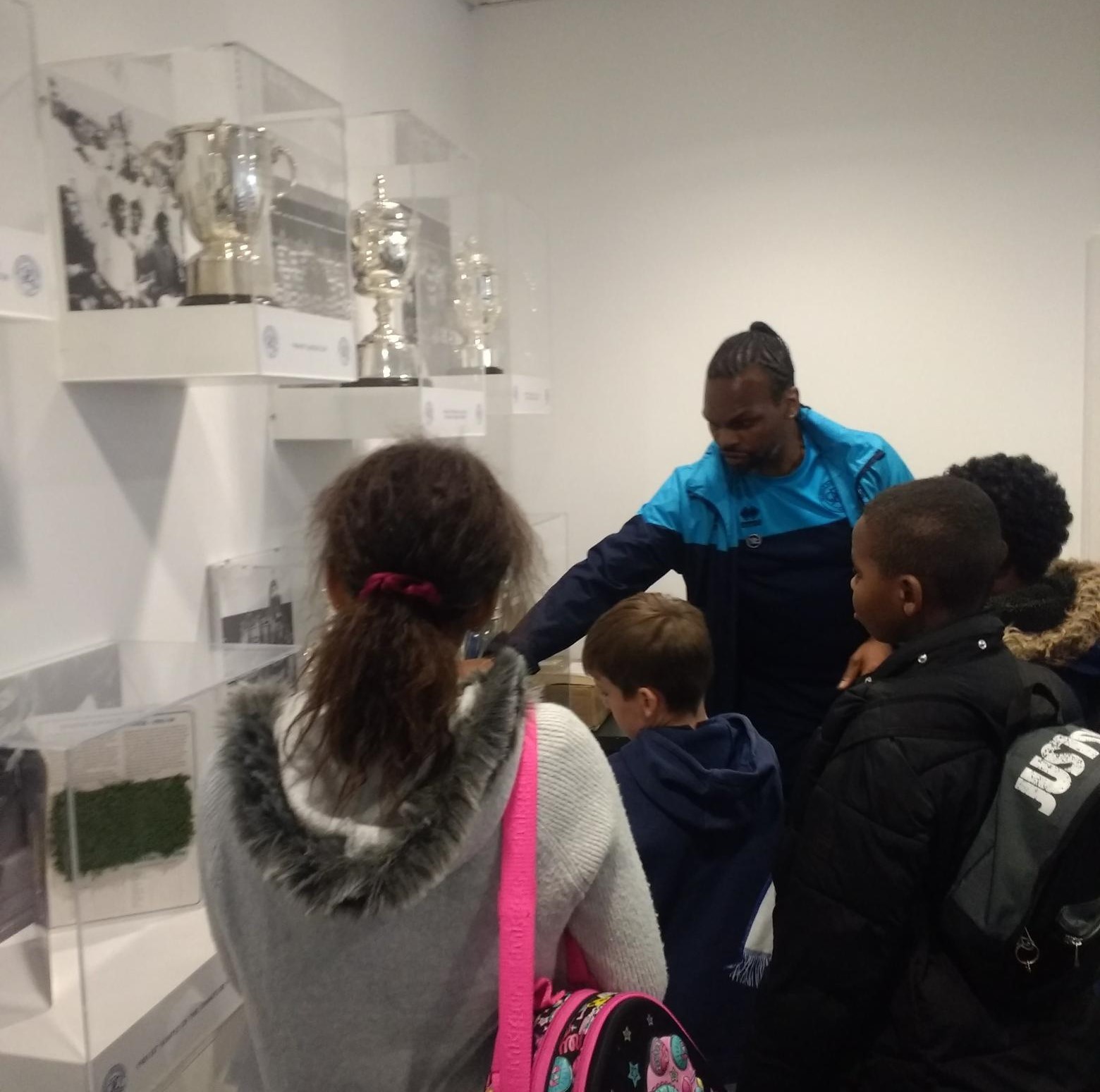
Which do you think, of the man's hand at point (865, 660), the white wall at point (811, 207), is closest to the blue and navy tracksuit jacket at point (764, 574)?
the man's hand at point (865, 660)

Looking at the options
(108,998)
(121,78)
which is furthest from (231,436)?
(108,998)

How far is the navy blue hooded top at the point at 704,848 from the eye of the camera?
4.63 feet

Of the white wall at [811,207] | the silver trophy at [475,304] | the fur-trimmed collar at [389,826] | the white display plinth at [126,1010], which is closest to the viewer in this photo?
the fur-trimmed collar at [389,826]

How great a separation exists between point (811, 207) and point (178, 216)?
201 cm

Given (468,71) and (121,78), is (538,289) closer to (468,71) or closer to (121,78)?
(468,71)

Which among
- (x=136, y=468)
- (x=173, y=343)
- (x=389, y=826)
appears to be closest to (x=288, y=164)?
(x=173, y=343)

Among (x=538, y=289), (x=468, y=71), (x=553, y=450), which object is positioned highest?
(x=468, y=71)

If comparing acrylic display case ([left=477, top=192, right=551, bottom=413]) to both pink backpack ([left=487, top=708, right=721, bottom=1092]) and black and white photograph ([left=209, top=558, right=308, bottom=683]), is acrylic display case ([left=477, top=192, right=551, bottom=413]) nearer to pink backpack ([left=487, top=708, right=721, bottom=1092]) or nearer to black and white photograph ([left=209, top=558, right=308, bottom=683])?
black and white photograph ([left=209, top=558, right=308, bottom=683])

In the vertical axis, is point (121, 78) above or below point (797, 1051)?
above

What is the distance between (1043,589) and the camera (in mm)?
1605

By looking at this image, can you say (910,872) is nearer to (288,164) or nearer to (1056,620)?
(1056,620)

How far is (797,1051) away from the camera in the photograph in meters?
1.18

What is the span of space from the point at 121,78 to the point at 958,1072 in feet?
5.62

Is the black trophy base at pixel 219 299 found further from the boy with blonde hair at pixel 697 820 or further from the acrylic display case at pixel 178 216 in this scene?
the boy with blonde hair at pixel 697 820
